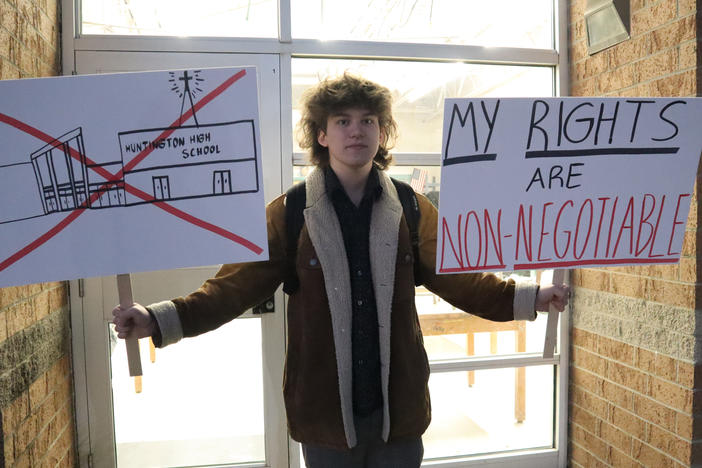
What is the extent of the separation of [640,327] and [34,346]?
2.06 meters

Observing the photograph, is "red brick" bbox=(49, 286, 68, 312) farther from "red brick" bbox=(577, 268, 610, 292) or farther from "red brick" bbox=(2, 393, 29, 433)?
"red brick" bbox=(577, 268, 610, 292)

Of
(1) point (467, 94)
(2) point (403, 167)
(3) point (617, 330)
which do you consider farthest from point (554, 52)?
(3) point (617, 330)

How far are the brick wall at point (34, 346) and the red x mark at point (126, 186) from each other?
1.51ft

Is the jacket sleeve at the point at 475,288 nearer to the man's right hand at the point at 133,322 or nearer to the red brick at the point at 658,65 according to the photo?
the man's right hand at the point at 133,322

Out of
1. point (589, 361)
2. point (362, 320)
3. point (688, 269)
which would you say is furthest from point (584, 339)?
point (362, 320)

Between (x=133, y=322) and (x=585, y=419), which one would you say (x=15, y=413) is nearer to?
(x=133, y=322)

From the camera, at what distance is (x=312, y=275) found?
4.01 ft

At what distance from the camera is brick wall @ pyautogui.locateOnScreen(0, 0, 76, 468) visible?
136cm

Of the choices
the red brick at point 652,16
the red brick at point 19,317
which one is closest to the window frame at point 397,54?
the red brick at point 652,16

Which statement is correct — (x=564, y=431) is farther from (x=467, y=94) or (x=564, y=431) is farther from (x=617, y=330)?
(x=467, y=94)

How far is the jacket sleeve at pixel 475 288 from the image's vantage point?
1.29 metres

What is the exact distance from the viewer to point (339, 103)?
124 cm

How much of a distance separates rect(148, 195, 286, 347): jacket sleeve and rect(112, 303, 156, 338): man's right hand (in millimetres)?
22

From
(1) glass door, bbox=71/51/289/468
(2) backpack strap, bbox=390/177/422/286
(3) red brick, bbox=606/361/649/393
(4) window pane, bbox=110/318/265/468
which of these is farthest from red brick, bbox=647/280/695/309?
(4) window pane, bbox=110/318/265/468
